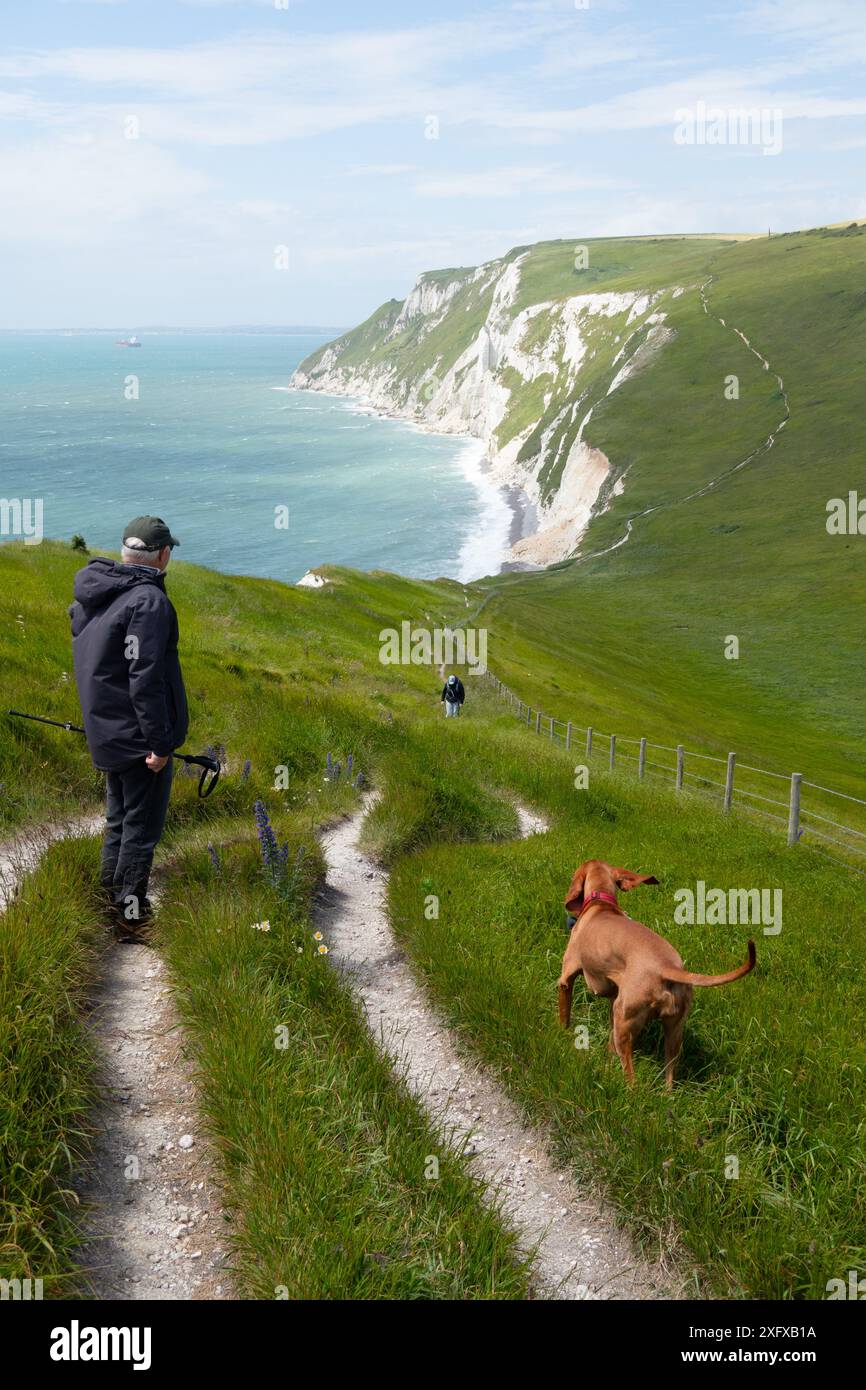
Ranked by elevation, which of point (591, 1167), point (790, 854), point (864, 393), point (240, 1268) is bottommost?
point (790, 854)

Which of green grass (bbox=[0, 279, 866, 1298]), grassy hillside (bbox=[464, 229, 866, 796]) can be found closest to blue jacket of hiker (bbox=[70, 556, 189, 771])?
green grass (bbox=[0, 279, 866, 1298])

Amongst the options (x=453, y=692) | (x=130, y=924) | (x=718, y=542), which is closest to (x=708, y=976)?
(x=130, y=924)

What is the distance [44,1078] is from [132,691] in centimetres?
294

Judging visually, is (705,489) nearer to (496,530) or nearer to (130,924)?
(496,530)

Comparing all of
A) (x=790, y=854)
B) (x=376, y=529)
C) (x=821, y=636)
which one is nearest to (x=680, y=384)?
(x=376, y=529)

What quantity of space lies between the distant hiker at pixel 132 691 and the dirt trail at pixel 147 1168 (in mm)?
947

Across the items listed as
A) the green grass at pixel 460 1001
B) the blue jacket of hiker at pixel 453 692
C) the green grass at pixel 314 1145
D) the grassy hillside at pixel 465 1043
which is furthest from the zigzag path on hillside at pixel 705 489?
the green grass at pixel 314 1145

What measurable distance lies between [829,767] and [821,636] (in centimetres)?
3973

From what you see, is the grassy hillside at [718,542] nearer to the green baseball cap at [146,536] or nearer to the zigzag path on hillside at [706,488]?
the zigzag path on hillside at [706,488]

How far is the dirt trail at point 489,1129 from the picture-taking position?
15.4 ft

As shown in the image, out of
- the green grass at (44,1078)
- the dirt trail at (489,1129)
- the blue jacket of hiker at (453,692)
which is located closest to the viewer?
the green grass at (44,1078)

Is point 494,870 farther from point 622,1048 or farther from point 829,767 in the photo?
point 829,767

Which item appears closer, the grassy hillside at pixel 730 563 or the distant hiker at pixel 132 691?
the distant hiker at pixel 132 691

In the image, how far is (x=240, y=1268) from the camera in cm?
398
